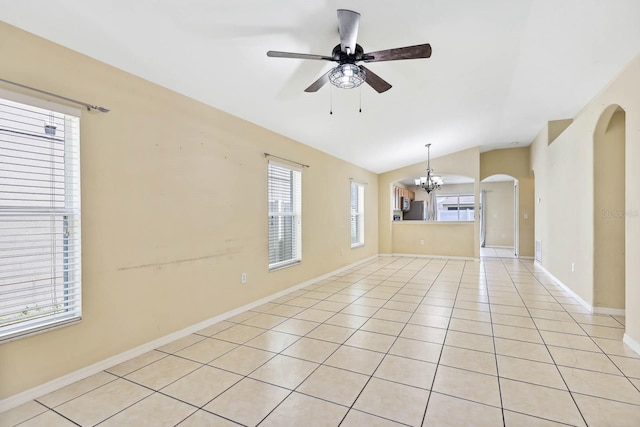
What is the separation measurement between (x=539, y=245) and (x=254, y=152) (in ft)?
20.5

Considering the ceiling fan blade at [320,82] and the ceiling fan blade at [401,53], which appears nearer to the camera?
the ceiling fan blade at [401,53]

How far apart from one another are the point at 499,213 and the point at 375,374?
407 inches

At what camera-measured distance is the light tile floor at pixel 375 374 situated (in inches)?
70.0

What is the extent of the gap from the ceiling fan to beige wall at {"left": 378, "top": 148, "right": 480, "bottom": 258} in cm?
582

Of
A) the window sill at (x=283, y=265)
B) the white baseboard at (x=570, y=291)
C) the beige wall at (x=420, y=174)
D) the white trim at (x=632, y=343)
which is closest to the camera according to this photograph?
the white trim at (x=632, y=343)

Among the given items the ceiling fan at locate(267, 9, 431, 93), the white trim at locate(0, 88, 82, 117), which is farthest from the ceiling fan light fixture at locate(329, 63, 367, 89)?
the white trim at locate(0, 88, 82, 117)

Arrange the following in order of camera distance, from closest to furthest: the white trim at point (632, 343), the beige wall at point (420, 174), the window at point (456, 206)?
the white trim at point (632, 343)
the beige wall at point (420, 174)
the window at point (456, 206)

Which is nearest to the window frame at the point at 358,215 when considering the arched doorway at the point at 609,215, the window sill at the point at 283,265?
the window sill at the point at 283,265

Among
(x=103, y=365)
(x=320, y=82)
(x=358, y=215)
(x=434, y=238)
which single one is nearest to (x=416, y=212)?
(x=434, y=238)

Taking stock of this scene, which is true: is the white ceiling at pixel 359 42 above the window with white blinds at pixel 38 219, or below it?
above

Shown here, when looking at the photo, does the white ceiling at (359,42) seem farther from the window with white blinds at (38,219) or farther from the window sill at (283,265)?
the window sill at (283,265)

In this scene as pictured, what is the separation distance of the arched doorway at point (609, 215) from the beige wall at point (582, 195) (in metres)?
0.05

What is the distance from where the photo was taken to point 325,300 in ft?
13.6

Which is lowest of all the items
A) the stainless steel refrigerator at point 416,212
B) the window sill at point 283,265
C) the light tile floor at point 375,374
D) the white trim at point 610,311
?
the light tile floor at point 375,374
